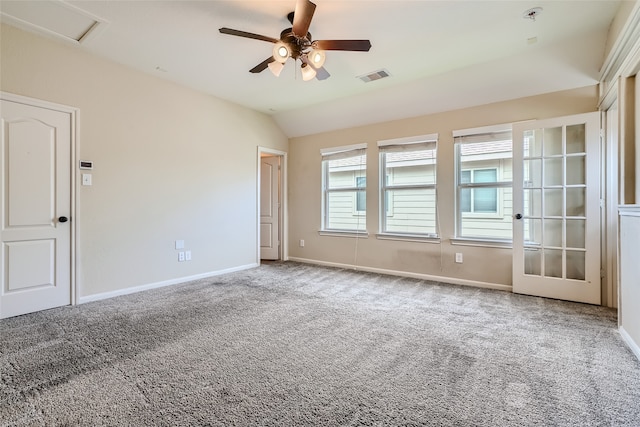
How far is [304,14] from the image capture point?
2.21m

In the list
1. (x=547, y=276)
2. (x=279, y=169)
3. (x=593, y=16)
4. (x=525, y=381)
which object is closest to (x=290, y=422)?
(x=525, y=381)

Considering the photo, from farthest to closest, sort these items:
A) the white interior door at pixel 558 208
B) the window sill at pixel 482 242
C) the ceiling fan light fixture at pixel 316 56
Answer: the window sill at pixel 482 242, the white interior door at pixel 558 208, the ceiling fan light fixture at pixel 316 56

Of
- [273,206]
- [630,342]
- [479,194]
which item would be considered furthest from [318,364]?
[273,206]

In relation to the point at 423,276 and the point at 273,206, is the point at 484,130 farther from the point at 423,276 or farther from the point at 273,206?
the point at 273,206

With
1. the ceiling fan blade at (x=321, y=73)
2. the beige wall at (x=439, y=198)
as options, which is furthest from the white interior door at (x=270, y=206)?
the ceiling fan blade at (x=321, y=73)

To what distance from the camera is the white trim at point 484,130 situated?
151 inches

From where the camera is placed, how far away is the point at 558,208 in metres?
3.46

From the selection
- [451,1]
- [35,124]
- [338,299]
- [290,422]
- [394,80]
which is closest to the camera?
[290,422]

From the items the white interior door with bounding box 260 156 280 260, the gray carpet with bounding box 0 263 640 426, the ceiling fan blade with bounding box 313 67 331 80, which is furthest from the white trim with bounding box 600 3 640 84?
the white interior door with bounding box 260 156 280 260

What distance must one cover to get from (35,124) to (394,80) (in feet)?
13.3

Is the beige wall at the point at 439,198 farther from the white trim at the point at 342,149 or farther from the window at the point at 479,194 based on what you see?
the window at the point at 479,194

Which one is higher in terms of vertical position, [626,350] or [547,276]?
[547,276]

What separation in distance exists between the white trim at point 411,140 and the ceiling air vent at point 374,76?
3.49 feet

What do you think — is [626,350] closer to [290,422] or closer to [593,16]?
[290,422]
